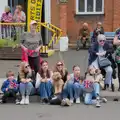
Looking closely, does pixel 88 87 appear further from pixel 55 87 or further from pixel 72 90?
pixel 55 87

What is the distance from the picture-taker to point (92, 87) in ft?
31.7

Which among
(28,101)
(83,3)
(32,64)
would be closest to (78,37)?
(83,3)

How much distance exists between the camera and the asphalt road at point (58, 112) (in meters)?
8.40

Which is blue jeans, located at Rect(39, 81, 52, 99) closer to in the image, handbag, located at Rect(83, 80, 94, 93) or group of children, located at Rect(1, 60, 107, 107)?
group of children, located at Rect(1, 60, 107, 107)

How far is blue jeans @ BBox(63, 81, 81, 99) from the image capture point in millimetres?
9539

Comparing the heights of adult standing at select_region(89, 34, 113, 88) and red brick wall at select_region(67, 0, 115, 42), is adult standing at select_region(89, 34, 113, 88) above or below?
below

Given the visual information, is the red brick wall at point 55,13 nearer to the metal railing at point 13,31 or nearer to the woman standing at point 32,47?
the metal railing at point 13,31

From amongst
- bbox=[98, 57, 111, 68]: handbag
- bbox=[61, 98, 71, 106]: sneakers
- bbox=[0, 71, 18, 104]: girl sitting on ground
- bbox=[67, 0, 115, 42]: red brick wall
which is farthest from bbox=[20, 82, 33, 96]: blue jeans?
bbox=[67, 0, 115, 42]: red brick wall

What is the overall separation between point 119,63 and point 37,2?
232 inches

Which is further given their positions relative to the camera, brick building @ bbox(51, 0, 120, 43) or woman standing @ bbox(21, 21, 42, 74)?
brick building @ bbox(51, 0, 120, 43)

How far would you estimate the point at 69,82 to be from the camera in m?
9.59

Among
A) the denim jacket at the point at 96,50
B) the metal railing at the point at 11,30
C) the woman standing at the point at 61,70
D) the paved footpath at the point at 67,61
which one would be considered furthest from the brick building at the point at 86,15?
the woman standing at the point at 61,70

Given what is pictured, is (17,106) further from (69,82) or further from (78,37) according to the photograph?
(78,37)

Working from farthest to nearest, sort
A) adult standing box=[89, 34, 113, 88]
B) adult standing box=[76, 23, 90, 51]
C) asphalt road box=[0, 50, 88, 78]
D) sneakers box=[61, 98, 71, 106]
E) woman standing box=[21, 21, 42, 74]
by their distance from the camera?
adult standing box=[76, 23, 90, 51], asphalt road box=[0, 50, 88, 78], woman standing box=[21, 21, 42, 74], adult standing box=[89, 34, 113, 88], sneakers box=[61, 98, 71, 106]
